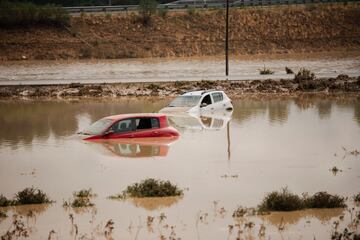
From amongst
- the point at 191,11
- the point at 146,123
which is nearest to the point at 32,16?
the point at 191,11

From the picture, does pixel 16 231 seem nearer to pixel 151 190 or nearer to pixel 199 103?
pixel 151 190

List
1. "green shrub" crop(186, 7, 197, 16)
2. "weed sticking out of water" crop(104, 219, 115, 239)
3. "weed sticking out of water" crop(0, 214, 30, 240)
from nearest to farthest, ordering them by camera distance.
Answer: "weed sticking out of water" crop(0, 214, 30, 240)
"weed sticking out of water" crop(104, 219, 115, 239)
"green shrub" crop(186, 7, 197, 16)

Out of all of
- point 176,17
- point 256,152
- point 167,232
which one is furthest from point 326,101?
point 176,17

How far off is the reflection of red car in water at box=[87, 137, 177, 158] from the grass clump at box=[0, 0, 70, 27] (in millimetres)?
56984

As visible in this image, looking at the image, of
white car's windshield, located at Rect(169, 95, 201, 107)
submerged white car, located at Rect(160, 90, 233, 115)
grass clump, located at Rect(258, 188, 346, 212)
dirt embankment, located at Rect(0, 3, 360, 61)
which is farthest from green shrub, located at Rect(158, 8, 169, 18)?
grass clump, located at Rect(258, 188, 346, 212)

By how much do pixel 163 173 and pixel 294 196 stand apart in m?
5.07

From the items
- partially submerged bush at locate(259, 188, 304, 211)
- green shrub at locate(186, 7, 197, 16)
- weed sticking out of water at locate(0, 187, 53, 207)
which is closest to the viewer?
partially submerged bush at locate(259, 188, 304, 211)

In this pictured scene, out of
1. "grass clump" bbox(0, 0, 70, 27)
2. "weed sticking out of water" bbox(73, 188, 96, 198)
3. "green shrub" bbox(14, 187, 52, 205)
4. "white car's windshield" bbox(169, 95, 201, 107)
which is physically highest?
"grass clump" bbox(0, 0, 70, 27)

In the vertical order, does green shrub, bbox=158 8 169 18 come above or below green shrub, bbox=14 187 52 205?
above

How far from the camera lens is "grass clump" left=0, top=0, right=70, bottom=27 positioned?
81.9 m

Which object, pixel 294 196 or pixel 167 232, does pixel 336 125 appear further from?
pixel 167 232

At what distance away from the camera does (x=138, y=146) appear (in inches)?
1032

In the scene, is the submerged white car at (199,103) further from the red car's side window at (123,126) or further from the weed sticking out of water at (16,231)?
the weed sticking out of water at (16,231)

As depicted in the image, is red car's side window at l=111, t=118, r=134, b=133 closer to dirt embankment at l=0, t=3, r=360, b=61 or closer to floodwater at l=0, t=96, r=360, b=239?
floodwater at l=0, t=96, r=360, b=239
